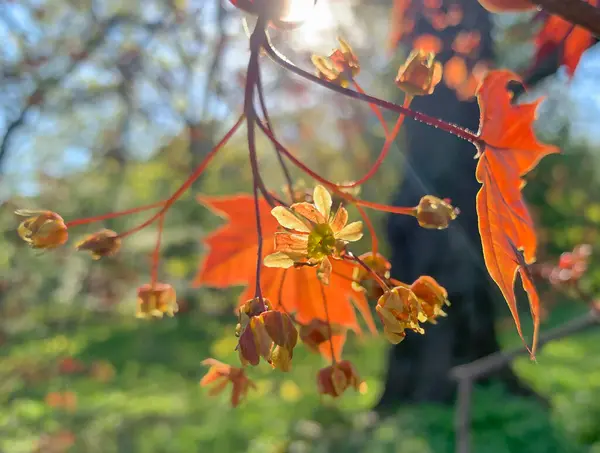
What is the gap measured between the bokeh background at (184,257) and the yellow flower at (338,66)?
0.17ft

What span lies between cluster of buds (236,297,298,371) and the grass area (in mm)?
1159

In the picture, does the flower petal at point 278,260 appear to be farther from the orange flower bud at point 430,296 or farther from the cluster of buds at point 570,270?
the cluster of buds at point 570,270

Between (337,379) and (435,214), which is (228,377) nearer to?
(337,379)

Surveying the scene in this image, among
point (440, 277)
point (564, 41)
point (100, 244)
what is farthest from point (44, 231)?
point (440, 277)

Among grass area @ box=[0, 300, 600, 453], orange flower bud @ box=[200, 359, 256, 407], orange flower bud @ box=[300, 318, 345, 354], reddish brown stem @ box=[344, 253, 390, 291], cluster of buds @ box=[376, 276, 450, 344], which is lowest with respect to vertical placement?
grass area @ box=[0, 300, 600, 453]

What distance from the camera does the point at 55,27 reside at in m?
3.52

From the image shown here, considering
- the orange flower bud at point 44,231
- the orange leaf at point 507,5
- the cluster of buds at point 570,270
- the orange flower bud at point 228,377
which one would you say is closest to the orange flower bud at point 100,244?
the orange flower bud at point 44,231

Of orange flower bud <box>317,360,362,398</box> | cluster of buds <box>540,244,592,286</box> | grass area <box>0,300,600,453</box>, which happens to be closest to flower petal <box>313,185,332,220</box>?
orange flower bud <box>317,360,362,398</box>

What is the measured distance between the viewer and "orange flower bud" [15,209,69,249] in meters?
0.49

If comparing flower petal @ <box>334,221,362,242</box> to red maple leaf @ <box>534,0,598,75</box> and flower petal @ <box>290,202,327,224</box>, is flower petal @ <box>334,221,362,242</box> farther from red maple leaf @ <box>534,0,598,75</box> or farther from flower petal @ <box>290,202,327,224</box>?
red maple leaf @ <box>534,0,598,75</box>

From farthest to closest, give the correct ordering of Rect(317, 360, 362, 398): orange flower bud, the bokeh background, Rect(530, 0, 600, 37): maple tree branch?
the bokeh background → Rect(317, 360, 362, 398): orange flower bud → Rect(530, 0, 600, 37): maple tree branch

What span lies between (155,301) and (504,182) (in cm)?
35

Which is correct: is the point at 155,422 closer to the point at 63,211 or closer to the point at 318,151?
the point at 63,211

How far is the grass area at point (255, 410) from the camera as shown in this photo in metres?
2.46
